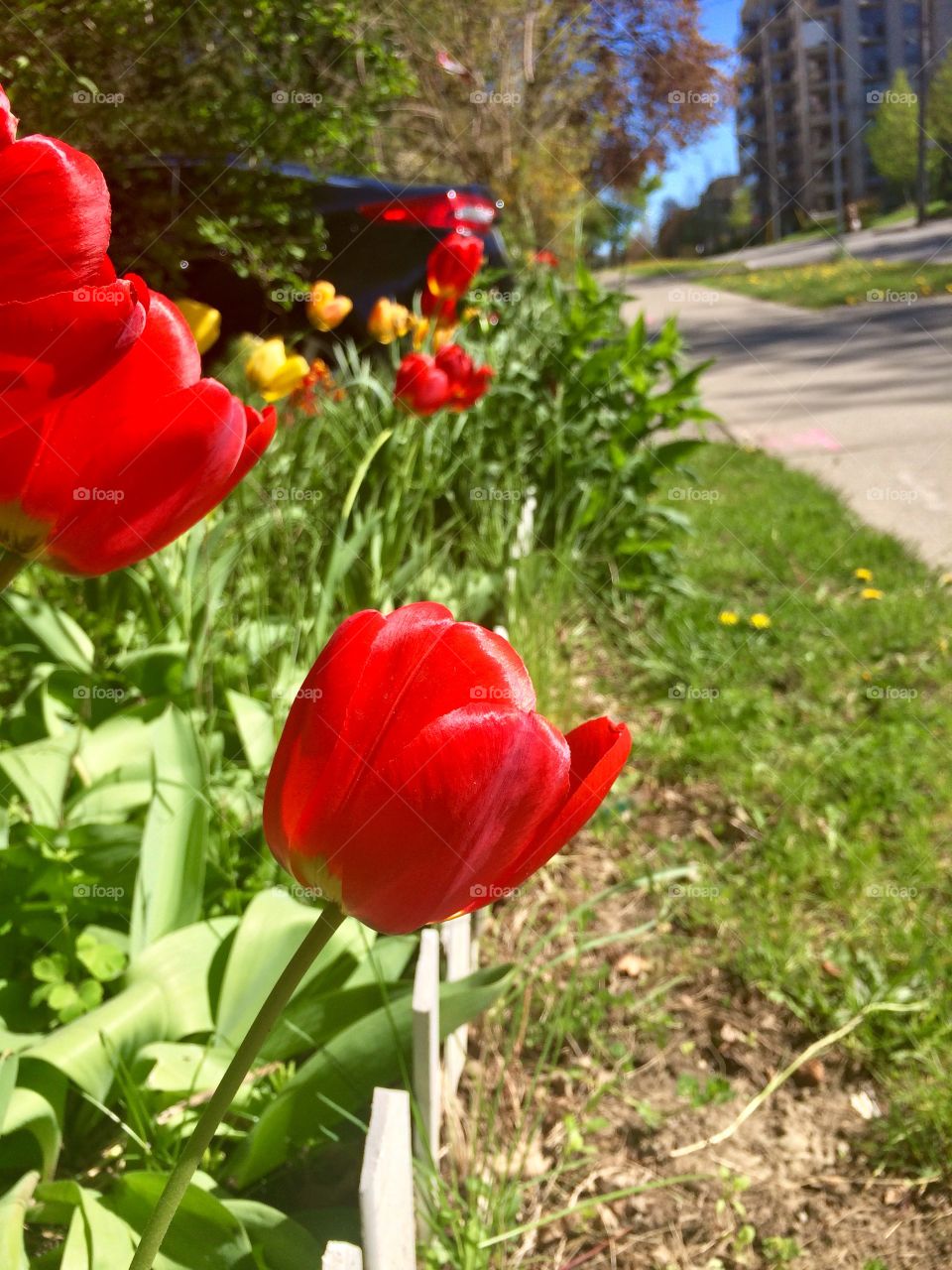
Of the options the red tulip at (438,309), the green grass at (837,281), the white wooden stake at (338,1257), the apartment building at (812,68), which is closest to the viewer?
the white wooden stake at (338,1257)

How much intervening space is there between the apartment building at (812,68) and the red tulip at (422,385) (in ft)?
17.2

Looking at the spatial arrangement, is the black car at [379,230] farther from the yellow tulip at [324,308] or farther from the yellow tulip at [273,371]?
the yellow tulip at [273,371]

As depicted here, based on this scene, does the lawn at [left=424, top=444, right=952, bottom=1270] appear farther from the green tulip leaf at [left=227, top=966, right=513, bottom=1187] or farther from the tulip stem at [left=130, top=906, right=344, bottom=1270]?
the tulip stem at [left=130, top=906, right=344, bottom=1270]

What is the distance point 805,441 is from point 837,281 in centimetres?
888

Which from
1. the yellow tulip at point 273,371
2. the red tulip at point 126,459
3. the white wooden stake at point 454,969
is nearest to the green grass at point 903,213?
the yellow tulip at point 273,371

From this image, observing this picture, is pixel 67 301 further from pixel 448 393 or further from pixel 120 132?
pixel 120 132

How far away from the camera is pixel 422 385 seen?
220 cm

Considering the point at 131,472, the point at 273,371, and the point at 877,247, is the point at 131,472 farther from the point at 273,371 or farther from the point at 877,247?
Answer: the point at 877,247

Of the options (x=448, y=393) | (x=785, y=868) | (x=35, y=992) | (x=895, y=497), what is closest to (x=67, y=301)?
(x=35, y=992)

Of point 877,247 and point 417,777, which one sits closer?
point 417,777

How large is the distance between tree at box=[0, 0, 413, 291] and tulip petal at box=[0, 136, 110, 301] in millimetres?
1651

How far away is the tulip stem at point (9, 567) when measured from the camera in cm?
49

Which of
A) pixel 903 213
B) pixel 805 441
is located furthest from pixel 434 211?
pixel 903 213

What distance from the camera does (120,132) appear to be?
2.42m
